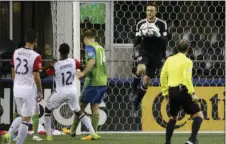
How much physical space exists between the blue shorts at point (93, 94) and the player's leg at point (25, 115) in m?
2.41

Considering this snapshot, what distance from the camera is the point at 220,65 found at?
15359 millimetres

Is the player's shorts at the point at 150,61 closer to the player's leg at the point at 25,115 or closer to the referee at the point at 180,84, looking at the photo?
the referee at the point at 180,84

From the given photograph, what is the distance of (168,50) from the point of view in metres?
15.8

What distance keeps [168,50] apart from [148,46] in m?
2.88

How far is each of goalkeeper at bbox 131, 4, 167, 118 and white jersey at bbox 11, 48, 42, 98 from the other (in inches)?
95.2

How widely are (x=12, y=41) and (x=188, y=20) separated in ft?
11.2

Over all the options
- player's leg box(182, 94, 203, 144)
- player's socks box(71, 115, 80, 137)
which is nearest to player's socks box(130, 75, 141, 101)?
player's socks box(71, 115, 80, 137)

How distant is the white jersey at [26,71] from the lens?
10.7 metres

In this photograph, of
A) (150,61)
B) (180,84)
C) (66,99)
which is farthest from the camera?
(150,61)

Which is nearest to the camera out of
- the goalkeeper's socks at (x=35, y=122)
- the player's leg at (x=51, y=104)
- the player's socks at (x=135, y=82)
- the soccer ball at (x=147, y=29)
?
the player's leg at (x=51, y=104)

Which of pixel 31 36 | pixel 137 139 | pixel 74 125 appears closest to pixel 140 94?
pixel 137 139

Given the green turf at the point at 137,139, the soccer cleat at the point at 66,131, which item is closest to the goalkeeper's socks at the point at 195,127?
the green turf at the point at 137,139

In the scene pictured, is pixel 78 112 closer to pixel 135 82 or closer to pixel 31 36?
pixel 135 82

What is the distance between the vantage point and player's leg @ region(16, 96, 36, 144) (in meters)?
10.7
